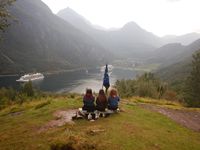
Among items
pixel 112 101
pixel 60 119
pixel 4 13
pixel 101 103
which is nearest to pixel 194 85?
pixel 112 101

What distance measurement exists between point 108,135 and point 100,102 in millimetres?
4342

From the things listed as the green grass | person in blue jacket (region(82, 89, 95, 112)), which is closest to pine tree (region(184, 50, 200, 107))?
the green grass

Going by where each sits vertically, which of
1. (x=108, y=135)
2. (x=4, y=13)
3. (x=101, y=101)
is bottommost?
(x=108, y=135)

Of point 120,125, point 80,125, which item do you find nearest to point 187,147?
point 120,125

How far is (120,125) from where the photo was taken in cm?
1435

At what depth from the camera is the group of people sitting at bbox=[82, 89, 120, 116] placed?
53.2 feet

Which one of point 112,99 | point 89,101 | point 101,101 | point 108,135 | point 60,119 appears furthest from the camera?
point 112,99

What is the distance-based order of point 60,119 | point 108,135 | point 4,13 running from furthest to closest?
point 60,119
point 4,13
point 108,135

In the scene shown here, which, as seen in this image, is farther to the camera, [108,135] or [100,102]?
[100,102]

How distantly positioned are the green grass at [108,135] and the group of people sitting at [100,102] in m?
0.81

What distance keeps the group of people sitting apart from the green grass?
813mm

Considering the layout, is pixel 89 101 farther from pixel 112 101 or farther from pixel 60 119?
pixel 60 119

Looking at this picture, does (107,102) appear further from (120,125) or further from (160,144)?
(160,144)

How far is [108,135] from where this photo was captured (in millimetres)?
12312
